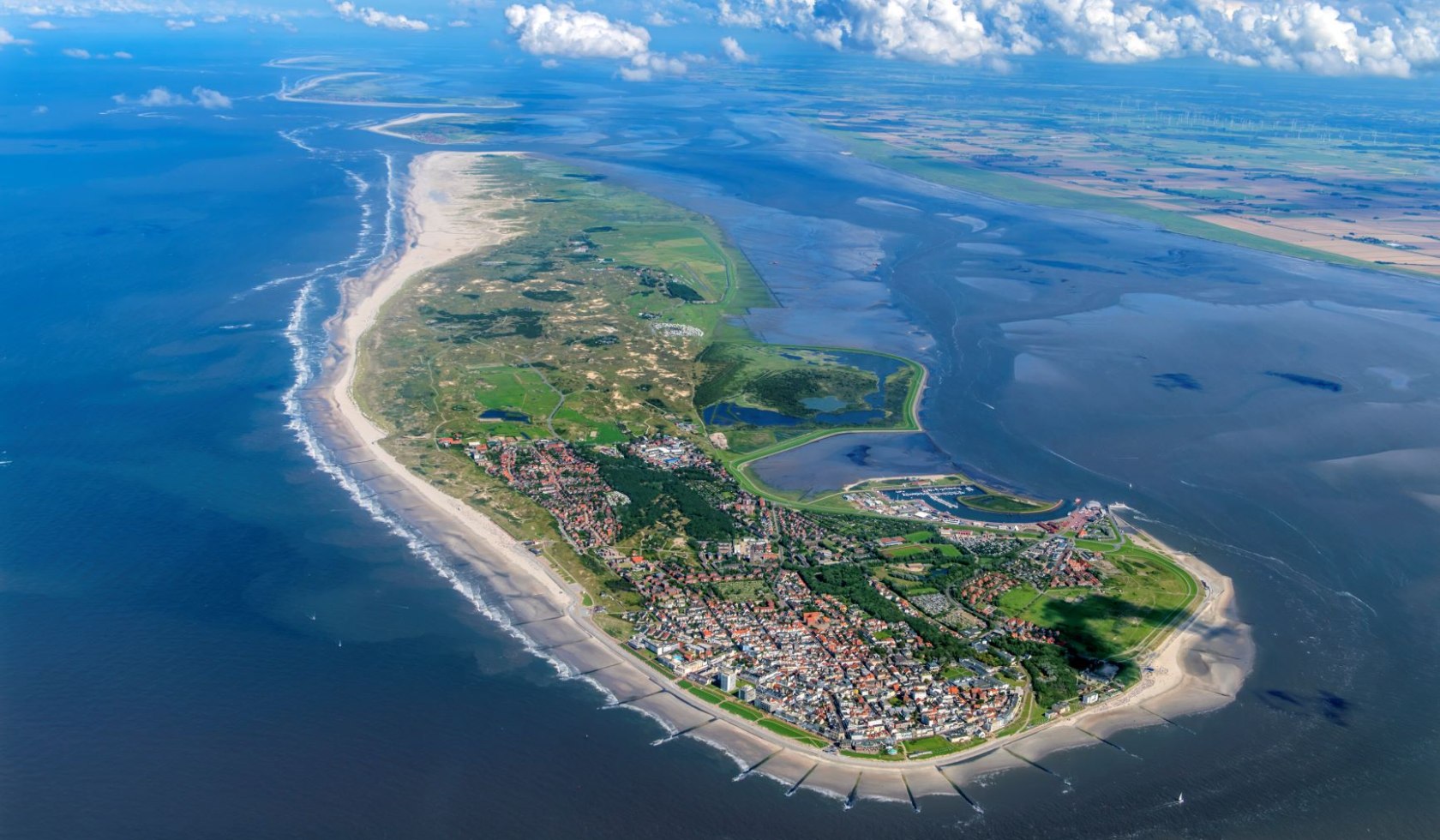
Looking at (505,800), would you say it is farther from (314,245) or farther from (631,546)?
(314,245)

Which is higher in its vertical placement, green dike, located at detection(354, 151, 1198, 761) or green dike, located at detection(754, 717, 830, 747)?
green dike, located at detection(354, 151, 1198, 761)

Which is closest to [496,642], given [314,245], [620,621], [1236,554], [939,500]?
[620,621]

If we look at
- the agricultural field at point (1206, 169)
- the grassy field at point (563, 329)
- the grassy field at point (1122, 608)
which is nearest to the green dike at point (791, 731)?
the grassy field at point (1122, 608)

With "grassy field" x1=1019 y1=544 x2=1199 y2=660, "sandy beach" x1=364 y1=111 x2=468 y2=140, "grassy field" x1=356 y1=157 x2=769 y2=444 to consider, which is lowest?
"grassy field" x1=1019 y1=544 x2=1199 y2=660

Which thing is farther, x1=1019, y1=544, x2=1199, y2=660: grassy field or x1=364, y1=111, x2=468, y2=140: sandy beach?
x1=364, y1=111, x2=468, y2=140: sandy beach

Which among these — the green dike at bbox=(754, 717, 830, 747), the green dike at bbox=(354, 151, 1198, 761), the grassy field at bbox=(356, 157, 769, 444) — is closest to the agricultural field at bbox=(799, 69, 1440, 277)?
the grassy field at bbox=(356, 157, 769, 444)

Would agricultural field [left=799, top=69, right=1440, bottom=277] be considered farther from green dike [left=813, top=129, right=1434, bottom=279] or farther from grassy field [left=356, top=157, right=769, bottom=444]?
grassy field [left=356, top=157, right=769, bottom=444]

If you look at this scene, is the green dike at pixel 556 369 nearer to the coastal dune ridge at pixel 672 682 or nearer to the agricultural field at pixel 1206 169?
the coastal dune ridge at pixel 672 682
